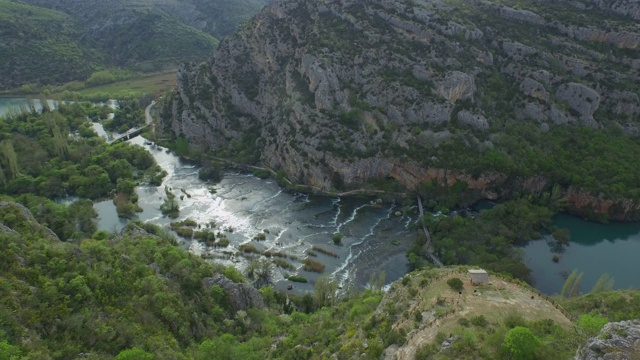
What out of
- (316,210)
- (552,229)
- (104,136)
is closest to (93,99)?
(104,136)

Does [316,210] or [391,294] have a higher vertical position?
[391,294]

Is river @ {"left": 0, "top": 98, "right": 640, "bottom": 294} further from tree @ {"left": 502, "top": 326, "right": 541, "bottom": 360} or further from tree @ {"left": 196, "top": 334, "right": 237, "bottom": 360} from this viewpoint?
tree @ {"left": 502, "top": 326, "right": 541, "bottom": 360}

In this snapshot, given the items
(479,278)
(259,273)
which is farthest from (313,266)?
(479,278)

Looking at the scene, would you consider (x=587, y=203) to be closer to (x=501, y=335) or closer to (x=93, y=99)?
(x=501, y=335)

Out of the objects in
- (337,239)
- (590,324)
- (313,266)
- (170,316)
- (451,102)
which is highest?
(590,324)

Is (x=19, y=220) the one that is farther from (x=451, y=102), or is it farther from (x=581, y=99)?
(x=581, y=99)

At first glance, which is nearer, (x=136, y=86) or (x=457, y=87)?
(x=457, y=87)
